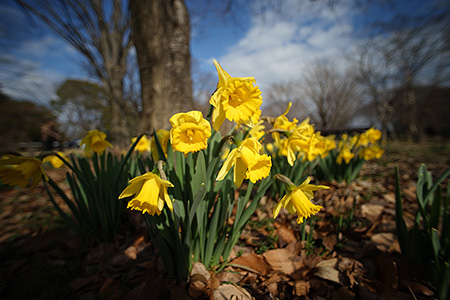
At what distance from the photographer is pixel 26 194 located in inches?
110

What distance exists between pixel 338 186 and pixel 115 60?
314 inches

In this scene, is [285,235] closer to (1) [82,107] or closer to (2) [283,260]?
(2) [283,260]

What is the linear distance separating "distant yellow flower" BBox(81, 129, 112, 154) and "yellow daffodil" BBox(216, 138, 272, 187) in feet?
3.55

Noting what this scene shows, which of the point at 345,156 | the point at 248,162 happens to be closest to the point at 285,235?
the point at 248,162

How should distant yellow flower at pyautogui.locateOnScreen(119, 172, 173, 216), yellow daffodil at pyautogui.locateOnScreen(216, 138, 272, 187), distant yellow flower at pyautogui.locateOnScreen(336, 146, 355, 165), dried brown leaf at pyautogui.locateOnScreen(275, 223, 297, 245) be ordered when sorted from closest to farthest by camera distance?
distant yellow flower at pyautogui.locateOnScreen(119, 172, 173, 216)
yellow daffodil at pyautogui.locateOnScreen(216, 138, 272, 187)
dried brown leaf at pyautogui.locateOnScreen(275, 223, 297, 245)
distant yellow flower at pyautogui.locateOnScreen(336, 146, 355, 165)

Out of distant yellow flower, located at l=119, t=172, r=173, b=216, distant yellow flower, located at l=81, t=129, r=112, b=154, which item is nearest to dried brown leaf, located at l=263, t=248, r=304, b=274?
distant yellow flower, located at l=119, t=172, r=173, b=216

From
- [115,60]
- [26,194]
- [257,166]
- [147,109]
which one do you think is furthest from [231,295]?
[115,60]

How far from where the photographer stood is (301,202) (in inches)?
35.5

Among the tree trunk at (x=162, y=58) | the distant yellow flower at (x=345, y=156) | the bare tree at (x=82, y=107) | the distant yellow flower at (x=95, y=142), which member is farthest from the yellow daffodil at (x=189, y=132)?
the bare tree at (x=82, y=107)

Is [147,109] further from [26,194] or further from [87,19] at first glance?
[87,19]

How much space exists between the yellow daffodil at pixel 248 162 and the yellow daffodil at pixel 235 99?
117 mm

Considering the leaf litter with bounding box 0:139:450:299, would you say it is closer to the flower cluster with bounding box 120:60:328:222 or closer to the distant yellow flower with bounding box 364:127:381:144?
the flower cluster with bounding box 120:60:328:222

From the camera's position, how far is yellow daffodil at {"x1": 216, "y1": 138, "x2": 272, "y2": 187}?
86 centimetres

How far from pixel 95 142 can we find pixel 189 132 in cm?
109
